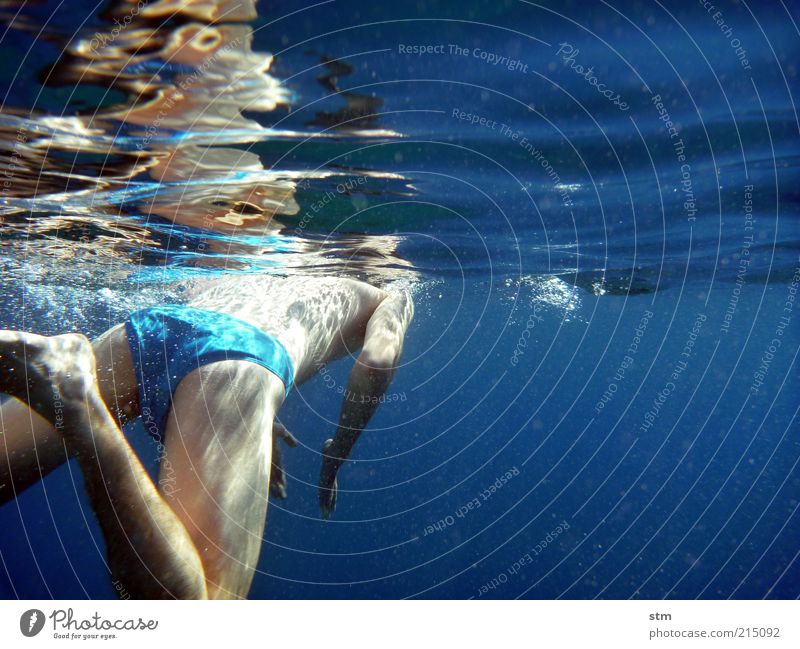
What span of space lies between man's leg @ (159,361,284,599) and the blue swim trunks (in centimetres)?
11

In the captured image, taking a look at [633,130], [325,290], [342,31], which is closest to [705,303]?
[633,130]

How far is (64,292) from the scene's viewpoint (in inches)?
594

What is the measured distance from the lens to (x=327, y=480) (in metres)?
4.07

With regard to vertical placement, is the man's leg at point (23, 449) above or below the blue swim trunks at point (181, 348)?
below

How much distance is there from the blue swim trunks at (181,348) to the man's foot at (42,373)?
1141mm

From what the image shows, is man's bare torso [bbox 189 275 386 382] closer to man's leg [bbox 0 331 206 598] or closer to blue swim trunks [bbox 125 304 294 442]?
blue swim trunks [bbox 125 304 294 442]

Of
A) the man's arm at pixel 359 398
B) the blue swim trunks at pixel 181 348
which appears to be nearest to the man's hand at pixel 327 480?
the man's arm at pixel 359 398

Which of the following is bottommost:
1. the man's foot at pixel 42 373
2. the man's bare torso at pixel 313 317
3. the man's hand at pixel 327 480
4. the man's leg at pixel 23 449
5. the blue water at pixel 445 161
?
the man's hand at pixel 327 480

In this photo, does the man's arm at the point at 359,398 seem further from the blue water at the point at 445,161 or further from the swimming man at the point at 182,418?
the blue water at the point at 445,161

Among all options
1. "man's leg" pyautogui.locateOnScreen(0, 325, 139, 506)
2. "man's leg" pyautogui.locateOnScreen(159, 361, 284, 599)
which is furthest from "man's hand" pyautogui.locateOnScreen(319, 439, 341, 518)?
"man's leg" pyautogui.locateOnScreen(0, 325, 139, 506)

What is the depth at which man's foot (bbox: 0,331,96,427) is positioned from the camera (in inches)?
78.7

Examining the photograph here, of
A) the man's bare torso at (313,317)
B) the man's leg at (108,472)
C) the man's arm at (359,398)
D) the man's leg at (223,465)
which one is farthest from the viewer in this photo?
the man's bare torso at (313,317)

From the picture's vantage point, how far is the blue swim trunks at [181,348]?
334 cm
